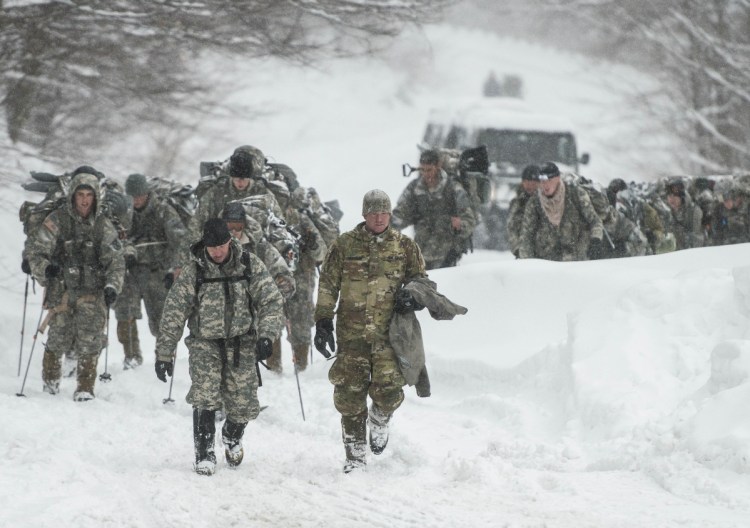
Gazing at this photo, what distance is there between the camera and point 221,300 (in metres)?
6.83

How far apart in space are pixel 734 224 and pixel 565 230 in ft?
14.1

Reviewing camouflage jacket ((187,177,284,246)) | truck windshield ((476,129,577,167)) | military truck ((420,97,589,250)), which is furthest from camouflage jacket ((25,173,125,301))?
truck windshield ((476,129,577,167))

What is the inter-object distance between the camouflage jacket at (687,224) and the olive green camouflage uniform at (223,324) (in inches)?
359

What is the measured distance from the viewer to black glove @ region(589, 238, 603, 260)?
11.0m

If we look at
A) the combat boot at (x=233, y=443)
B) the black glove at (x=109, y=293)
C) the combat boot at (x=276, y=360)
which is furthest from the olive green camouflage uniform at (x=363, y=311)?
the combat boot at (x=276, y=360)

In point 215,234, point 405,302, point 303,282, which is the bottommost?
point 303,282

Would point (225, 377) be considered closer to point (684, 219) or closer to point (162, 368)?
point (162, 368)

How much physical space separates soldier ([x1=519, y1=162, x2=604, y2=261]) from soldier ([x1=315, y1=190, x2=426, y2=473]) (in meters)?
4.09

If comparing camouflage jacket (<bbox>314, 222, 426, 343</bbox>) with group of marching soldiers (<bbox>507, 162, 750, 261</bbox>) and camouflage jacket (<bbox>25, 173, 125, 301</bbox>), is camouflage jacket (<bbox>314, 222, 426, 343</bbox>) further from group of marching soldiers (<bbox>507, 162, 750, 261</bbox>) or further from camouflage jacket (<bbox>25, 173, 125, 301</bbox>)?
group of marching soldiers (<bbox>507, 162, 750, 261</bbox>)

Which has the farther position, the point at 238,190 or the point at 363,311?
the point at 238,190

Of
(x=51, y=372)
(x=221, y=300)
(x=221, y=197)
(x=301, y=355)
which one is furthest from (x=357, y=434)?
(x=301, y=355)

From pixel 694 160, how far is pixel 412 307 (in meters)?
18.3

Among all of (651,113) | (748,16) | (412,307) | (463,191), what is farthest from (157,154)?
(412,307)

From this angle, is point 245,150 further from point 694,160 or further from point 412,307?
point 694,160
